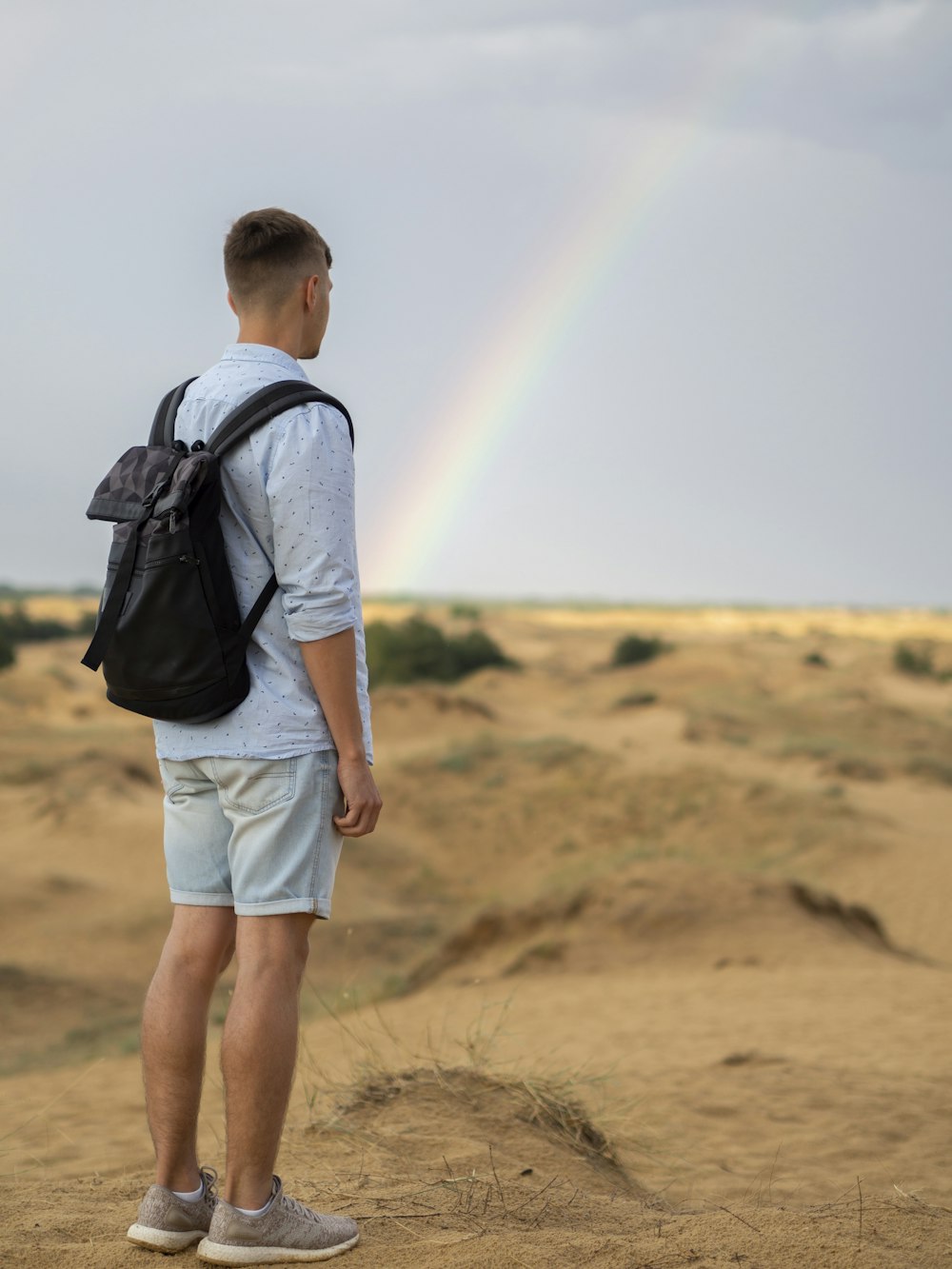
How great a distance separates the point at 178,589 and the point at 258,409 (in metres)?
0.43

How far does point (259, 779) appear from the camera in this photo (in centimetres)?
263

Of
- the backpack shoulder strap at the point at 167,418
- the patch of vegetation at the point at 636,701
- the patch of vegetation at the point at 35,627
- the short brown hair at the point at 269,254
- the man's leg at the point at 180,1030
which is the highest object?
the short brown hair at the point at 269,254

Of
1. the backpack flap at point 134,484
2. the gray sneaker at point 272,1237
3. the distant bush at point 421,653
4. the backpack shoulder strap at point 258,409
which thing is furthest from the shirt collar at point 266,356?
the distant bush at point 421,653

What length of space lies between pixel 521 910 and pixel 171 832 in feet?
25.0

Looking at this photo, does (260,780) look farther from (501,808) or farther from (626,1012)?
(501,808)

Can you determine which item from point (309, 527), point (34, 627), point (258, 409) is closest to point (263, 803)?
point (309, 527)

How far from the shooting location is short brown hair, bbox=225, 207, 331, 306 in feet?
9.02

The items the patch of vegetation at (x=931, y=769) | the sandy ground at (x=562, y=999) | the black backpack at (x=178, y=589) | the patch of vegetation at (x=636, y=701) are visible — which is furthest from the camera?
the patch of vegetation at (x=636, y=701)

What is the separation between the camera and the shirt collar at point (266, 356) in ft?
9.23

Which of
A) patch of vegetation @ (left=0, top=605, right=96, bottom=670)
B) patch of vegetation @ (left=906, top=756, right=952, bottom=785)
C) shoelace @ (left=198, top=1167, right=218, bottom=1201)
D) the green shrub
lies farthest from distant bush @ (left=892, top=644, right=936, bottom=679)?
shoelace @ (left=198, top=1167, right=218, bottom=1201)

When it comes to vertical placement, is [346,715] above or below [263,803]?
above

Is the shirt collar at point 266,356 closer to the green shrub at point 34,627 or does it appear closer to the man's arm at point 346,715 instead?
the man's arm at point 346,715

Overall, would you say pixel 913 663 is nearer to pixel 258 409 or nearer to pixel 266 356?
pixel 266 356

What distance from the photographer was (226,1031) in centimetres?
261
